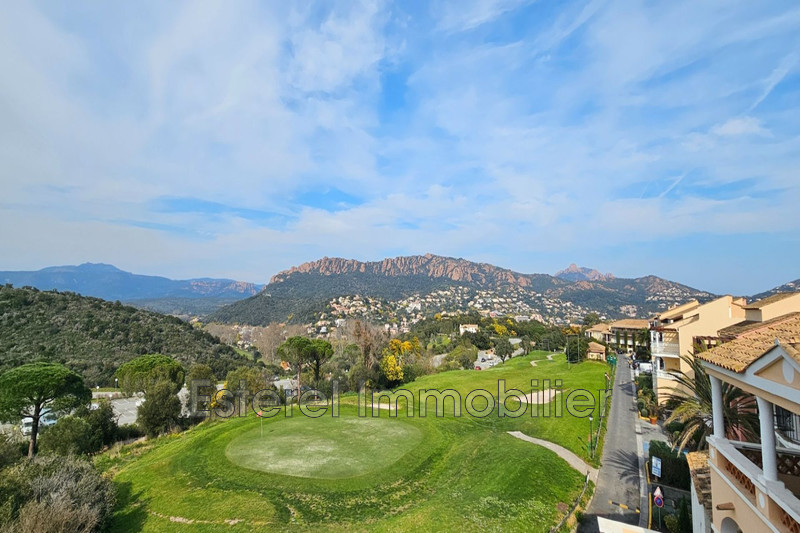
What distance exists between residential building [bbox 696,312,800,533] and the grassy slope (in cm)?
867

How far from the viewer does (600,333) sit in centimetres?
7375

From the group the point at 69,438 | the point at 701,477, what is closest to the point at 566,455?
the point at 701,477

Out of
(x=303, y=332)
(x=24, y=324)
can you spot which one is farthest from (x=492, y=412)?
(x=303, y=332)

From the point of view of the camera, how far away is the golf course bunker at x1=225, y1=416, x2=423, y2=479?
1744 centimetres

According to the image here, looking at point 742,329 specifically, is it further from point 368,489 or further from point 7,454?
point 7,454

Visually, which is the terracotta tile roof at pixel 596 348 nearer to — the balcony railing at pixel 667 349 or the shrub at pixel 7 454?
the balcony railing at pixel 667 349

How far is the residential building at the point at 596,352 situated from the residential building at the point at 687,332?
1010 inches

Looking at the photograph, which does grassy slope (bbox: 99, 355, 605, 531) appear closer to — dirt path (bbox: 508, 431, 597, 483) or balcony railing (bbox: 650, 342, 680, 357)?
dirt path (bbox: 508, 431, 597, 483)

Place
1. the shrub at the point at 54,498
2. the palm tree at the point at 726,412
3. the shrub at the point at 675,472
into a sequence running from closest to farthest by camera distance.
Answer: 1. the shrub at the point at 54,498
2. the palm tree at the point at 726,412
3. the shrub at the point at 675,472

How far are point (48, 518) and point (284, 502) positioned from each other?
23.2 feet

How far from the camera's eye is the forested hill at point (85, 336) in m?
50.4

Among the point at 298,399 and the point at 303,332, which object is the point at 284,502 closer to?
the point at 298,399

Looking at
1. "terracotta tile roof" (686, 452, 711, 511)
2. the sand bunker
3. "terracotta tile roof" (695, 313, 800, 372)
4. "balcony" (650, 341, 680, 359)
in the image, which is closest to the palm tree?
"terracotta tile roof" (686, 452, 711, 511)

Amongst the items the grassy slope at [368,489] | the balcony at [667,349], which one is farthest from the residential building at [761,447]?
the balcony at [667,349]
